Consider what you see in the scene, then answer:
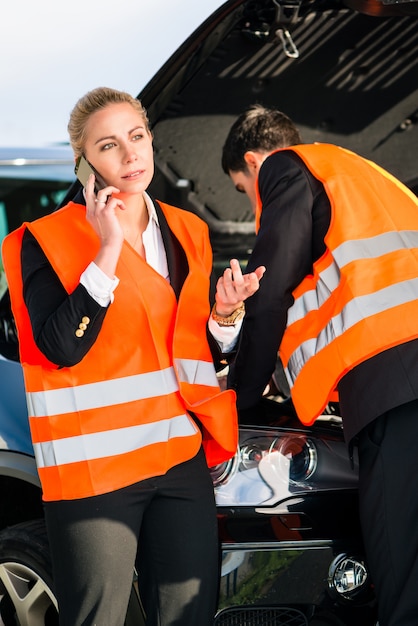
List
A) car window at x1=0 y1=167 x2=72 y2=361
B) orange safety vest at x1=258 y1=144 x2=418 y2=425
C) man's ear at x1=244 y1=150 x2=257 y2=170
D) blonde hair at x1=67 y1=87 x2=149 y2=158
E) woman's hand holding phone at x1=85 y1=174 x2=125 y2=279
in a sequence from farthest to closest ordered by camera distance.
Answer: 1. car window at x1=0 y1=167 x2=72 y2=361
2. man's ear at x1=244 y1=150 x2=257 y2=170
3. blonde hair at x1=67 y1=87 x2=149 y2=158
4. orange safety vest at x1=258 y1=144 x2=418 y2=425
5. woman's hand holding phone at x1=85 y1=174 x2=125 y2=279

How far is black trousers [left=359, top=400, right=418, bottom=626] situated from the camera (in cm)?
234

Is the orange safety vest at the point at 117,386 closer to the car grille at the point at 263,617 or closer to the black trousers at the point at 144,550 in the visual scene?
the black trousers at the point at 144,550

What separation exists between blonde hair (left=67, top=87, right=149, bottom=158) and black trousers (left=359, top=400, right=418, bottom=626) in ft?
3.38

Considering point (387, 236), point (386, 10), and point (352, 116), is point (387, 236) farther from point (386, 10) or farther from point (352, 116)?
point (352, 116)

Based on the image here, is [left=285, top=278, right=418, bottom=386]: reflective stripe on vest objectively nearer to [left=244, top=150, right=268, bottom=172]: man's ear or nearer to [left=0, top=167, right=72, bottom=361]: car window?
[left=244, top=150, right=268, bottom=172]: man's ear

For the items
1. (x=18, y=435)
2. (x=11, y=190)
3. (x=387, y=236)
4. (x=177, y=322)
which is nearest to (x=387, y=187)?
(x=387, y=236)

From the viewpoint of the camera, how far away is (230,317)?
2.49 meters

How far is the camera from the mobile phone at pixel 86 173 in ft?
8.13

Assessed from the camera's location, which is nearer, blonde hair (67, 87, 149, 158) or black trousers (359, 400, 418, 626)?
black trousers (359, 400, 418, 626)

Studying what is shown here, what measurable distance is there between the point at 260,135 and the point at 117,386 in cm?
116

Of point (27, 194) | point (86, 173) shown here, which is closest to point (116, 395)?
point (86, 173)

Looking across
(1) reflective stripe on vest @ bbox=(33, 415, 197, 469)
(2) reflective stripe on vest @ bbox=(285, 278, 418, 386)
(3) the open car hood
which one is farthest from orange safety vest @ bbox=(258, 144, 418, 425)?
(3) the open car hood

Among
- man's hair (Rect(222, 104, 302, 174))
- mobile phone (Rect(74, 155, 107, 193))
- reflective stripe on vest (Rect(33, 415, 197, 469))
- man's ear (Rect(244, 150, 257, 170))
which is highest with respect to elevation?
mobile phone (Rect(74, 155, 107, 193))

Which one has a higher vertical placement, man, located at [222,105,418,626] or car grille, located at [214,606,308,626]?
man, located at [222,105,418,626]
